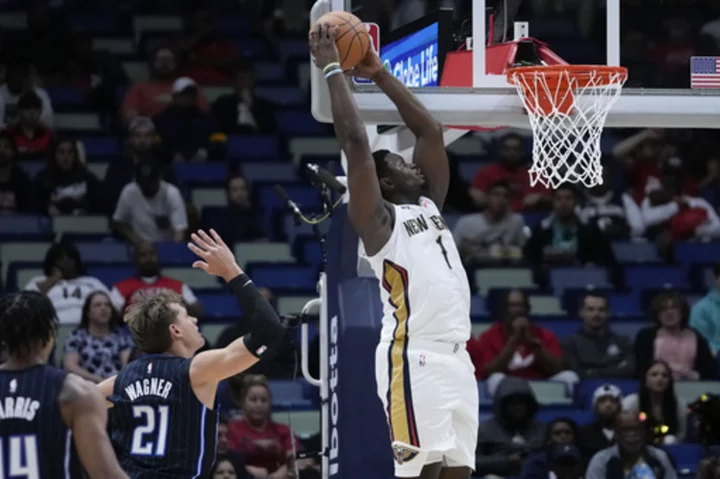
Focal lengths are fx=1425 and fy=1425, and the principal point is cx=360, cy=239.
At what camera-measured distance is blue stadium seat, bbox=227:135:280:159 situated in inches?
544

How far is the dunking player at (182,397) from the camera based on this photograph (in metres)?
5.64

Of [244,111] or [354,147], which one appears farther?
[244,111]

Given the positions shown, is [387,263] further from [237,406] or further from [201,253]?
[237,406]

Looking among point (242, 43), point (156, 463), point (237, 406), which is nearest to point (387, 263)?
point (156, 463)

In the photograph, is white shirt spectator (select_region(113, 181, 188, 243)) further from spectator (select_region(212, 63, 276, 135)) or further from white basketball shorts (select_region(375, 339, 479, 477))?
white basketball shorts (select_region(375, 339, 479, 477))

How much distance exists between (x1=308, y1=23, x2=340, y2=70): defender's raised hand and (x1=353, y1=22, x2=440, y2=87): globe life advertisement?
42.2 inches

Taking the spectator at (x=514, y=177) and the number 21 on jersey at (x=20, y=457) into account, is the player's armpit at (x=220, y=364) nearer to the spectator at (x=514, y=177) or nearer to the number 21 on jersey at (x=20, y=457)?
the number 21 on jersey at (x=20, y=457)

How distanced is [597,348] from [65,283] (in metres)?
4.21

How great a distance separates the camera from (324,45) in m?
6.36

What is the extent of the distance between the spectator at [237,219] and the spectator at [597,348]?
297cm

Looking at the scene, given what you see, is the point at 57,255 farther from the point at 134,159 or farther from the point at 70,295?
the point at 134,159

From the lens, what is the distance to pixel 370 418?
773cm

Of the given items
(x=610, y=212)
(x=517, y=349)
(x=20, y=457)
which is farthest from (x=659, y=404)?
(x=20, y=457)

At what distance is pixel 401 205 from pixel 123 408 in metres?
1.67
